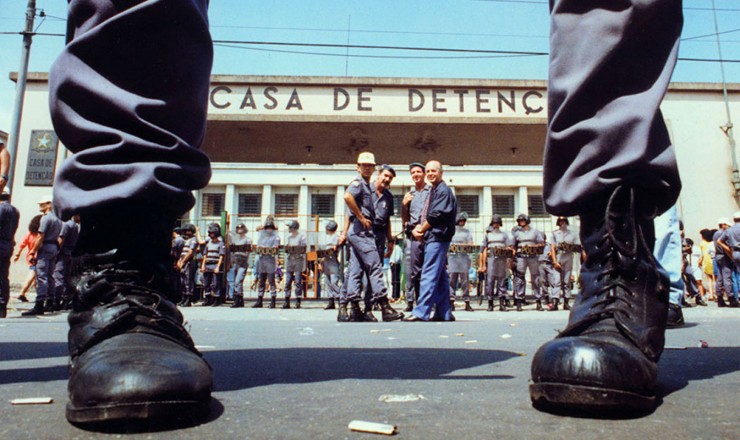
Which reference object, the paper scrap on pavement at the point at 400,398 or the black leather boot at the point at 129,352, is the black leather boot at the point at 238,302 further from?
the paper scrap on pavement at the point at 400,398

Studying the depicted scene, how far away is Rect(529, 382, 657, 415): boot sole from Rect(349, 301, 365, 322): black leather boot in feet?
14.6

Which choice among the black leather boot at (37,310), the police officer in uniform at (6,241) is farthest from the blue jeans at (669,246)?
the black leather boot at (37,310)

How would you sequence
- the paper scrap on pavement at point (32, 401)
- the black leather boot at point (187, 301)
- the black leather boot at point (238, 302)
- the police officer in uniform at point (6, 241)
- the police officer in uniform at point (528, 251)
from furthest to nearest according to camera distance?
the black leather boot at point (187, 301)
the black leather boot at point (238, 302)
the police officer in uniform at point (528, 251)
the police officer in uniform at point (6, 241)
the paper scrap on pavement at point (32, 401)

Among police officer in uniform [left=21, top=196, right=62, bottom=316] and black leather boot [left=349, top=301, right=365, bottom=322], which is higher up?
police officer in uniform [left=21, top=196, right=62, bottom=316]

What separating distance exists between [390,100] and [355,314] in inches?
257

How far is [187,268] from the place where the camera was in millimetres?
10922

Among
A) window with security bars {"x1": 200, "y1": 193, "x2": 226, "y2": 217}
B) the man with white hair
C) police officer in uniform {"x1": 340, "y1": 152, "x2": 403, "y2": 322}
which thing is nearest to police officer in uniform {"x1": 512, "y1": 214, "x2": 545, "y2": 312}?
the man with white hair

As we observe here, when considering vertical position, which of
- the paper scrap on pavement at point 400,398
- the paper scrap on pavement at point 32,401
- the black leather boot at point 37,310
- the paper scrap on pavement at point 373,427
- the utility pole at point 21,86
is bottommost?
the black leather boot at point 37,310

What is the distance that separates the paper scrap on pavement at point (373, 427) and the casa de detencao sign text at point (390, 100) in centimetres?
1005

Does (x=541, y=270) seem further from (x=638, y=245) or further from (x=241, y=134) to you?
(x=638, y=245)

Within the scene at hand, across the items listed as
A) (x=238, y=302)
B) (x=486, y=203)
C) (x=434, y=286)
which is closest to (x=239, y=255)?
(x=238, y=302)

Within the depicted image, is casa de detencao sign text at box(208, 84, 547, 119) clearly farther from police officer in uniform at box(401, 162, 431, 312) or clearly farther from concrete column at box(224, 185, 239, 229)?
concrete column at box(224, 185, 239, 229)

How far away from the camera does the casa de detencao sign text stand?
34.6 feet

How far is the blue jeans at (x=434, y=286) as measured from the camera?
4949mm
